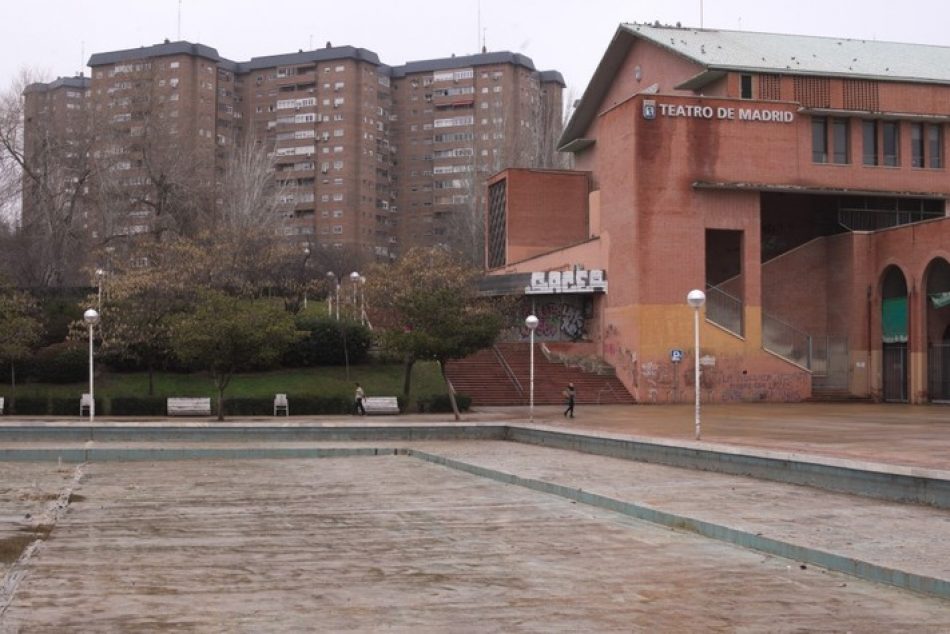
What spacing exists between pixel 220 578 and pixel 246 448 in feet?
50.6

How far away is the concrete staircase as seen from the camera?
42.0 metres

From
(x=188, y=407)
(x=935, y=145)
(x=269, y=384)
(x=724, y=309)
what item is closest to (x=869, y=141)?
(x=935, y=145)

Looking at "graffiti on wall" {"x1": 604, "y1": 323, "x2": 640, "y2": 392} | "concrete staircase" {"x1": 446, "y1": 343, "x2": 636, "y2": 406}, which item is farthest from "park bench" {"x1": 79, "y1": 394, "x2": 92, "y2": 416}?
"graffiti on wall" {"x1": 604, "y1": 323, "x2": 640, "y2": 392}

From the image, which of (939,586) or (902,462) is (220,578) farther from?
(902,462)

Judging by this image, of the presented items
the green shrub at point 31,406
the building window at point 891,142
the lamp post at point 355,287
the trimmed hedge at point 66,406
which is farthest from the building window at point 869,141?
the green shrub at point 31,406

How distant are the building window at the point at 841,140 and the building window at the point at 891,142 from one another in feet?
6.55

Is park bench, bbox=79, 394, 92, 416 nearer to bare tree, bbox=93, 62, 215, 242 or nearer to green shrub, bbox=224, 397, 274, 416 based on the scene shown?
green shrub, bbox=224, 397, 274, 416

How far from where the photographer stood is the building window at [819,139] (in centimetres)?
4594

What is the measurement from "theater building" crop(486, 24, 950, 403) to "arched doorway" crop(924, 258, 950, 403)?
8cm

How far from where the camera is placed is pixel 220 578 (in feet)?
29.9

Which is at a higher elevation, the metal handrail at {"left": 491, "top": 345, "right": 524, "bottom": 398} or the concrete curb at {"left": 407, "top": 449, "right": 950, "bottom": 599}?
the metal handrail at {"left": 491, "top": 345, "right": 524, "bottom": 398}

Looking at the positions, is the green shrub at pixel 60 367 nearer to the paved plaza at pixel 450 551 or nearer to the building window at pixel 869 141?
the paved plaza at pixel 450 551

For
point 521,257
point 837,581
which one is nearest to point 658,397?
point 521,257

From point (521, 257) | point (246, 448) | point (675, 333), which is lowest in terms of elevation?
point (246, 448)
